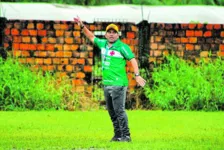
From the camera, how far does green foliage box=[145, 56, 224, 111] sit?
14.4 metres

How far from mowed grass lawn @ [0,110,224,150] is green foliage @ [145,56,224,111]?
69 centimetres

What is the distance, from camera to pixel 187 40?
15.5 metres

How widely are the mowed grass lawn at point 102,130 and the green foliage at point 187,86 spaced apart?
69 centimetres

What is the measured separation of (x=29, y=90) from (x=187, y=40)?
3.51 meters

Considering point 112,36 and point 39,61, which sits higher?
point 112,36

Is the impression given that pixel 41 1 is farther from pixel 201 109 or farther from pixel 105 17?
pixel 201 109

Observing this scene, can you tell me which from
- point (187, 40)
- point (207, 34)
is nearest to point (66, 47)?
point (187, 40)

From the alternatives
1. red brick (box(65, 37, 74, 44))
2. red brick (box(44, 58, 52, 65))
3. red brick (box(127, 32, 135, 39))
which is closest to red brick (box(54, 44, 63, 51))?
red brick (box(65, 37, 74, 44))

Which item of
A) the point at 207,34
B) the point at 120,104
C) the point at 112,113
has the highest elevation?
the point at 207,34

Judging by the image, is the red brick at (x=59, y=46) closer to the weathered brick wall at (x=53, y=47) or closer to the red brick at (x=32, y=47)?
the weathered brick wall at (x=53, y=47)

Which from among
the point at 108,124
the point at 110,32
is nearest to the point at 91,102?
the point at 108,124

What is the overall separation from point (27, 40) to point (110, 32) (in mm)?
6046

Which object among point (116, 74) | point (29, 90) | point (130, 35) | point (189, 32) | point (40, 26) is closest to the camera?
point (116, 74)

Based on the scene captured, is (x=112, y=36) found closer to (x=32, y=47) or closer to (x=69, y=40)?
(x=69, y=40)
